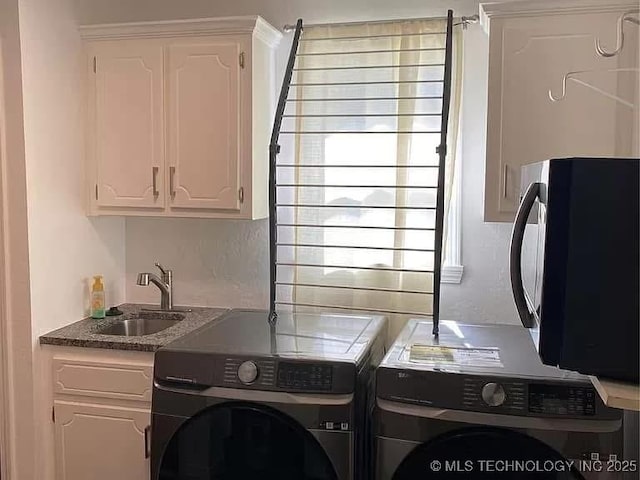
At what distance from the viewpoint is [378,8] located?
9.50ft

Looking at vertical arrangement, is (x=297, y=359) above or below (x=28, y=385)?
above

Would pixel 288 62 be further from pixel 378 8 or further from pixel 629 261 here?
pixel 629 261

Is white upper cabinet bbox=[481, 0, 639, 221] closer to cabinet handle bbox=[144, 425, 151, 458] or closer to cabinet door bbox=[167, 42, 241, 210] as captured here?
cabinet door bbox=[167, 42, 241, 210]

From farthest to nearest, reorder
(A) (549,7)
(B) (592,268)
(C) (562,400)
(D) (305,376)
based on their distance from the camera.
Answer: (A) (549,7) < (D) (305,376) < (C) (562,400) < (B) (592,268)

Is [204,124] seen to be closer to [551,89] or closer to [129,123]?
[129,123]

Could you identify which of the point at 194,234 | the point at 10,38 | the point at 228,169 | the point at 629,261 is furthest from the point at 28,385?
the point at 629,261

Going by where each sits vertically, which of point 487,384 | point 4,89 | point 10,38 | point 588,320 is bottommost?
point 487,384

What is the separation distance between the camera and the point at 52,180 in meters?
2.78

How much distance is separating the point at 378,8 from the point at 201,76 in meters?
0.80

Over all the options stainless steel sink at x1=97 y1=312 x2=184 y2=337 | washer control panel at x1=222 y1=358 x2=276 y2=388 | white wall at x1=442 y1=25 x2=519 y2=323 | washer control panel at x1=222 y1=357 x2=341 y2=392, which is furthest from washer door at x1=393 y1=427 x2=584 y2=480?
stainless steel sink at x1=97 y1=312 x2=184 y2=337

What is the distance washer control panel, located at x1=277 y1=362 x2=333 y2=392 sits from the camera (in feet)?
6.95

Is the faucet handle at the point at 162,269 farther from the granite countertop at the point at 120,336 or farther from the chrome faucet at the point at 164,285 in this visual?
the granite countertop at the point at 120,336

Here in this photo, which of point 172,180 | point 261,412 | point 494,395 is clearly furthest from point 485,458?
point 172,180

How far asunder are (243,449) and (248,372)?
0.24m
